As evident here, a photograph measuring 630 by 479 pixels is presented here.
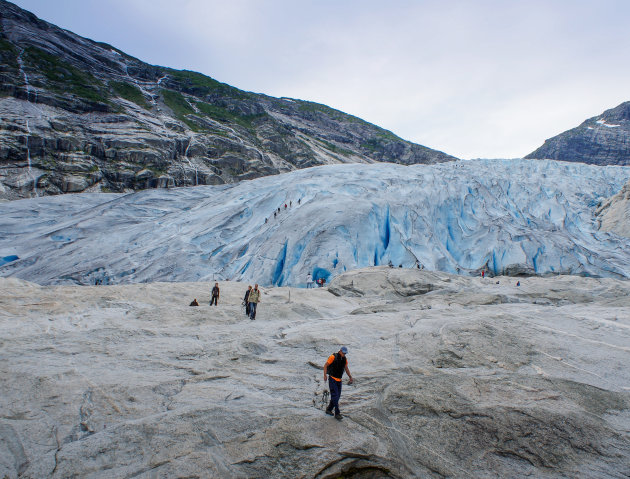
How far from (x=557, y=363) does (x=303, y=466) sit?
6.52 m

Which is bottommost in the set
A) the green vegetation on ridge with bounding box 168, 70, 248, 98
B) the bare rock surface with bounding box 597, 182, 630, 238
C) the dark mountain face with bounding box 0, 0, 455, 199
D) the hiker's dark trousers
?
the hiker's dark trousers

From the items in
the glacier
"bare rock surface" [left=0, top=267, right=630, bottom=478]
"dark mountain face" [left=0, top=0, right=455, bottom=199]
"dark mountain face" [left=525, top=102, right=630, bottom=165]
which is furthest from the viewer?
"dark mountain face" [left=525, top=102, right=630, bottom=165]

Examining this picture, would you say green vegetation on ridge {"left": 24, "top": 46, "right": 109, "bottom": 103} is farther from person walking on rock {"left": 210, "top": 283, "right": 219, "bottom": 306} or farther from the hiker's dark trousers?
the hiker's dark trousers

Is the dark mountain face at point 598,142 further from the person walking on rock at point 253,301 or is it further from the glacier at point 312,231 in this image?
the person walking on rock at point 253,301

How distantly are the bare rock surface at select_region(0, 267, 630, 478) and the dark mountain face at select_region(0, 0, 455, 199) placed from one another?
4081 centimetres

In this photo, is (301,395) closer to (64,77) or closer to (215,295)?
(215,295)

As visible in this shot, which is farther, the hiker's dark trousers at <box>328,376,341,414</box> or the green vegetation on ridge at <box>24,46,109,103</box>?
the green vegetation on ridge at <box>24,46,109,103</box>

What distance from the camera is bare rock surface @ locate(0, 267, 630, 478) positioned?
4328mm

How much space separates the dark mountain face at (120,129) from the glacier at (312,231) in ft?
50.0

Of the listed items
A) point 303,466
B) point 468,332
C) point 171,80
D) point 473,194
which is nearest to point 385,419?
point 303,466

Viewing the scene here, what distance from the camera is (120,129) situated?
5431 centimetres

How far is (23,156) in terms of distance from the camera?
43.2m

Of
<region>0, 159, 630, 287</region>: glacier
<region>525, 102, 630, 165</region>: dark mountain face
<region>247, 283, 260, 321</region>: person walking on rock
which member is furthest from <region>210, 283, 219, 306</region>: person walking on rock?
<region>525, 102, 630, 165</region>: dark mountain face

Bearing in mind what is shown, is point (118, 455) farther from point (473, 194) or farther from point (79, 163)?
point (79, 163)
